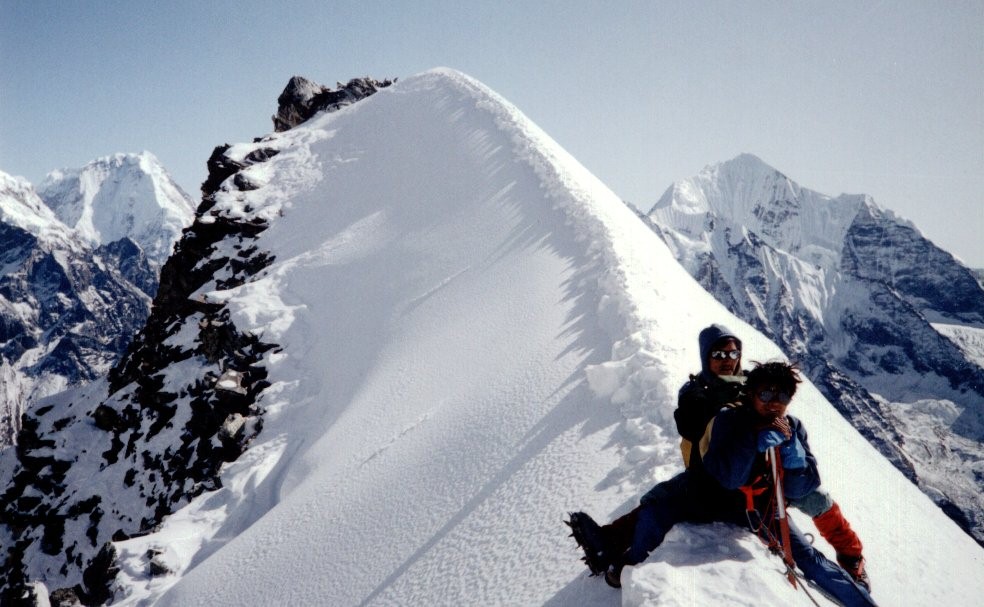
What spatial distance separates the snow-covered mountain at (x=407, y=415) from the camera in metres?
5.51

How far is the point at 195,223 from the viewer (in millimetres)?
24438

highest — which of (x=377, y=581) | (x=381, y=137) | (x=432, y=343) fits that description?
(x=381, y=137)

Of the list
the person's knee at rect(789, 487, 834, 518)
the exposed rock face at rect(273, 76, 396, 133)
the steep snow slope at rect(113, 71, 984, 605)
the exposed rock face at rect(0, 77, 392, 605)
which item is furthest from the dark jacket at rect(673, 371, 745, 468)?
the exposed rock face at rect(273, 76, 396, 133)

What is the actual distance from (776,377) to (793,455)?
30.6 inches

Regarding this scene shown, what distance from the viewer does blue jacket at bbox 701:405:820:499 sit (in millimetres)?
3402

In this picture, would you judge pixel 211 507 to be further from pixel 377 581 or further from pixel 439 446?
pixel 377 581

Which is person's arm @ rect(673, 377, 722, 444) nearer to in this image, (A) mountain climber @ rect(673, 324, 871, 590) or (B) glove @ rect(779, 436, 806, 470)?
(A) mountain climber @ rect(673, 324, 871, 590)

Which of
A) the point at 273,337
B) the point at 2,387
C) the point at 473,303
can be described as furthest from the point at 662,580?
the point at 2,387

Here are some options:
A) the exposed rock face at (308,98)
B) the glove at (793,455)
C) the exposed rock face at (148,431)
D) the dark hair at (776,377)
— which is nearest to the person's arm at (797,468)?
the glove at (793,455)

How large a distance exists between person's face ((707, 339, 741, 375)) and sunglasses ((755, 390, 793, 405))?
712 millimetres

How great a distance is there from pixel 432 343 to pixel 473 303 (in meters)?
1.59

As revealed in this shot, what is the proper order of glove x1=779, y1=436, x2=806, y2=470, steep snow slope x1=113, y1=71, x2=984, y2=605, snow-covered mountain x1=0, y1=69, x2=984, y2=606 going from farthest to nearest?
1. snow-covered mountain x1=0, y1=69, x2=984, y2=606
2. steep snow slope x1=113, y1=71, x2=984, y2=605
3. glove x1=779, y1=436, x2=806, y2=470

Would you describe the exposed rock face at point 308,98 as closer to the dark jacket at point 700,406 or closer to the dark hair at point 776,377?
the dark jacket at point 700,406

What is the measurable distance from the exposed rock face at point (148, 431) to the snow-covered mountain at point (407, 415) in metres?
0.13
